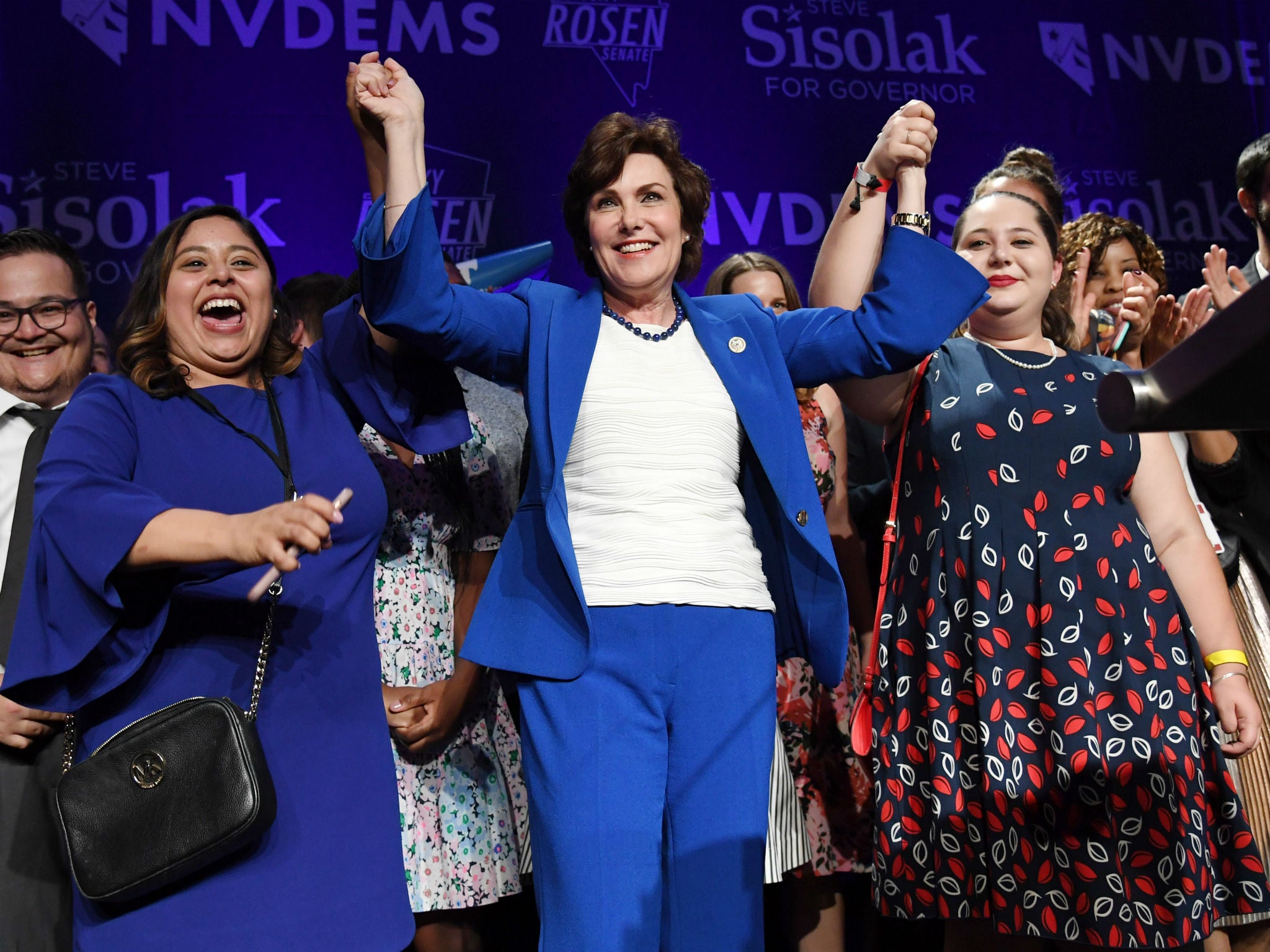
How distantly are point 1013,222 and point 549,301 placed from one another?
3.53ft

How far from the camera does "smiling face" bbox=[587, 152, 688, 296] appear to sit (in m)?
1.99

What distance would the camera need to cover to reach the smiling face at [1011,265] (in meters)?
2.43

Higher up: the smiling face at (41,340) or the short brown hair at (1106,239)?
the short brown hair at (1106,239)

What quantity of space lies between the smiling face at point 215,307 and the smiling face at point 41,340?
0.76 m

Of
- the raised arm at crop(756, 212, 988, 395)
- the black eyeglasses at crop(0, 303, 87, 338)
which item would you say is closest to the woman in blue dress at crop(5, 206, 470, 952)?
the raised arm at crop(756, 212, 988, 395)

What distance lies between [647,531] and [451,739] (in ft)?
2.99

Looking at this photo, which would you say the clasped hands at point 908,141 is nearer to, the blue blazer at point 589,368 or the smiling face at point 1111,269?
the blue blazer at point 589,368

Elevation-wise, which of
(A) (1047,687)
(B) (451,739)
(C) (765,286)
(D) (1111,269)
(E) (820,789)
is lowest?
(E) (820,789)

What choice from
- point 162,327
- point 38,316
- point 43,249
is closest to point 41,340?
point 38,316

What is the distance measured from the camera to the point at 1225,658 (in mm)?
2338

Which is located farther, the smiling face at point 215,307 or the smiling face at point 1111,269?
the smiling face at point 1111,269

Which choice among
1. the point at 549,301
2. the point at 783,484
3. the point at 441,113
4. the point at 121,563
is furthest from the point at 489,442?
the point at 441,113

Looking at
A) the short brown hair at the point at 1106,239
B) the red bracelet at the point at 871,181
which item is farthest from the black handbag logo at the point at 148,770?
the short brown hair at the point at 1106,239

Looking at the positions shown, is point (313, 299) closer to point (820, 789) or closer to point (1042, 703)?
point (820, 789)
